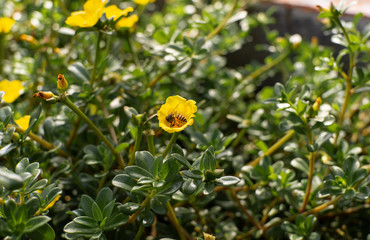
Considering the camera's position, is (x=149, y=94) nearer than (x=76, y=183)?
No

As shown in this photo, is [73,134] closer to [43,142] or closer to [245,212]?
[43,142]

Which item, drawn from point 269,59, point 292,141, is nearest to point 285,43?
point 269,59

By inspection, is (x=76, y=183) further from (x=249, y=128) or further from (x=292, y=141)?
(x=292, y=141)

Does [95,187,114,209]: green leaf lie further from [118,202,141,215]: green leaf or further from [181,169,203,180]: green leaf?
[181,169,203,180]: green leaf

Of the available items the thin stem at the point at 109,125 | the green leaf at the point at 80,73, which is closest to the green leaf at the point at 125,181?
the thin stem at the point at 109,125

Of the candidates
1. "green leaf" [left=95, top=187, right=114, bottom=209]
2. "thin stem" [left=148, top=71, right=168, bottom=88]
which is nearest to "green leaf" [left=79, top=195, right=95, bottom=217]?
"green leaf" [left=95, top=187, right=114, bottom=209]

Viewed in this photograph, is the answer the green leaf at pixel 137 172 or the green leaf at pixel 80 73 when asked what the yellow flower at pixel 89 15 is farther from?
the green leaf at pixel 137 172
